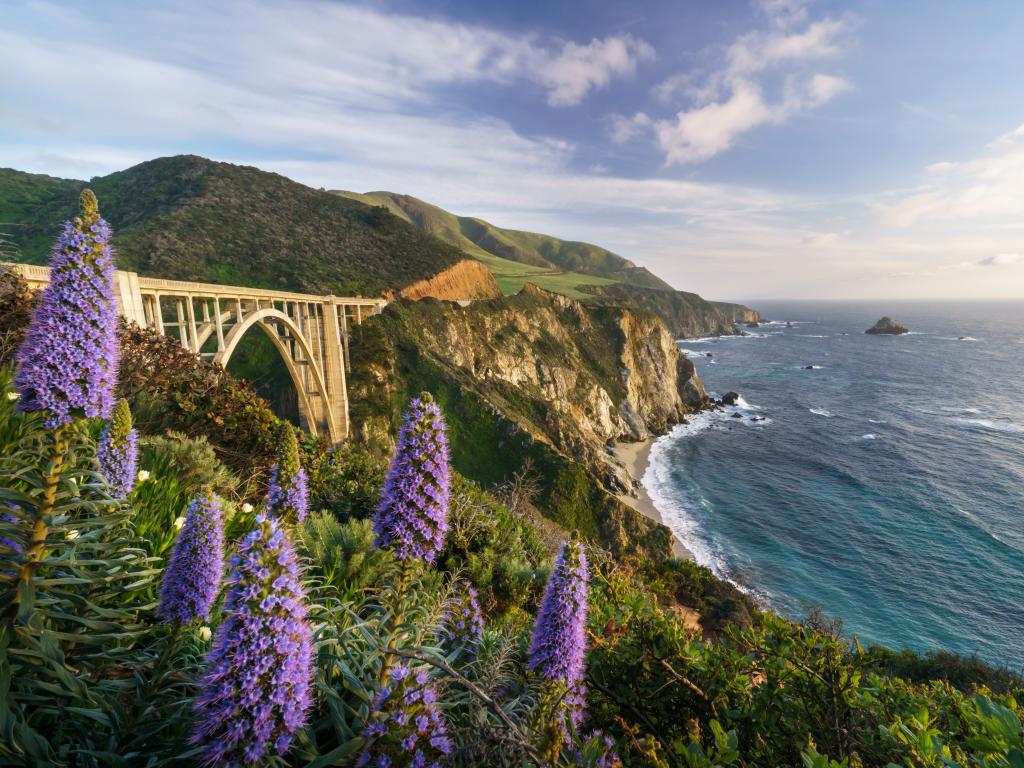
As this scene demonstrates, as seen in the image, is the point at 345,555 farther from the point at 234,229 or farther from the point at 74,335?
the point at 234,229

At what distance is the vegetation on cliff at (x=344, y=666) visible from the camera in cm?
212

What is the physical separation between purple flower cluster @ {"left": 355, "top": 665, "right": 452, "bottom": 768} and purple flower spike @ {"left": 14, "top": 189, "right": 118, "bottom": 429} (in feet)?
8.51

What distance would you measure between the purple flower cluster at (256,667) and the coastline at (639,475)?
120 feet

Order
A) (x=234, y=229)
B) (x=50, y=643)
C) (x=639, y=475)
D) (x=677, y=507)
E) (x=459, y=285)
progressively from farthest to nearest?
1. (x=459, y=285)
2. (x=639, y=475)
3. (x=234, y=229)
4. (x=677, y=507)
5. (x=50, y=643)

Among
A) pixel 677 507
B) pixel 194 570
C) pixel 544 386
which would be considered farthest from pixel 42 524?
pixel 544 386

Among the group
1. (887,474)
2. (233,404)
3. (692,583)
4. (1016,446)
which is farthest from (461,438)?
(1016,446)

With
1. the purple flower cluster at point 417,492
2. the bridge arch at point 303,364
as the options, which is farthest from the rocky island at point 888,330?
the purple flower cluster at point 417,492

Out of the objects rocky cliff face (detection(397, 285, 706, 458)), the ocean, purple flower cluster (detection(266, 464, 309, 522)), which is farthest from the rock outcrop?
purple flower cluster (detection(266, 464, 309, 522))

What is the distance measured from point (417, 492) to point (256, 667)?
4.63 ft

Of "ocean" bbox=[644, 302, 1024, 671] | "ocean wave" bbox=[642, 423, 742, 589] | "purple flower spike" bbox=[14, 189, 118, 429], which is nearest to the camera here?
"purple flower spike" bbox=[14, 189, 118, 429]

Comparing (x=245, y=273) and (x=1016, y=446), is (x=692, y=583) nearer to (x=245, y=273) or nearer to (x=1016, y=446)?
(x=245, y=273)

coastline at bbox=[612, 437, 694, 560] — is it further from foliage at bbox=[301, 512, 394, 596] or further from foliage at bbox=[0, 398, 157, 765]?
foliage at bbox=[0, 398, 157, 765]

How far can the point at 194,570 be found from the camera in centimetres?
322

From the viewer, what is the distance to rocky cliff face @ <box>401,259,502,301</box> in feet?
187
